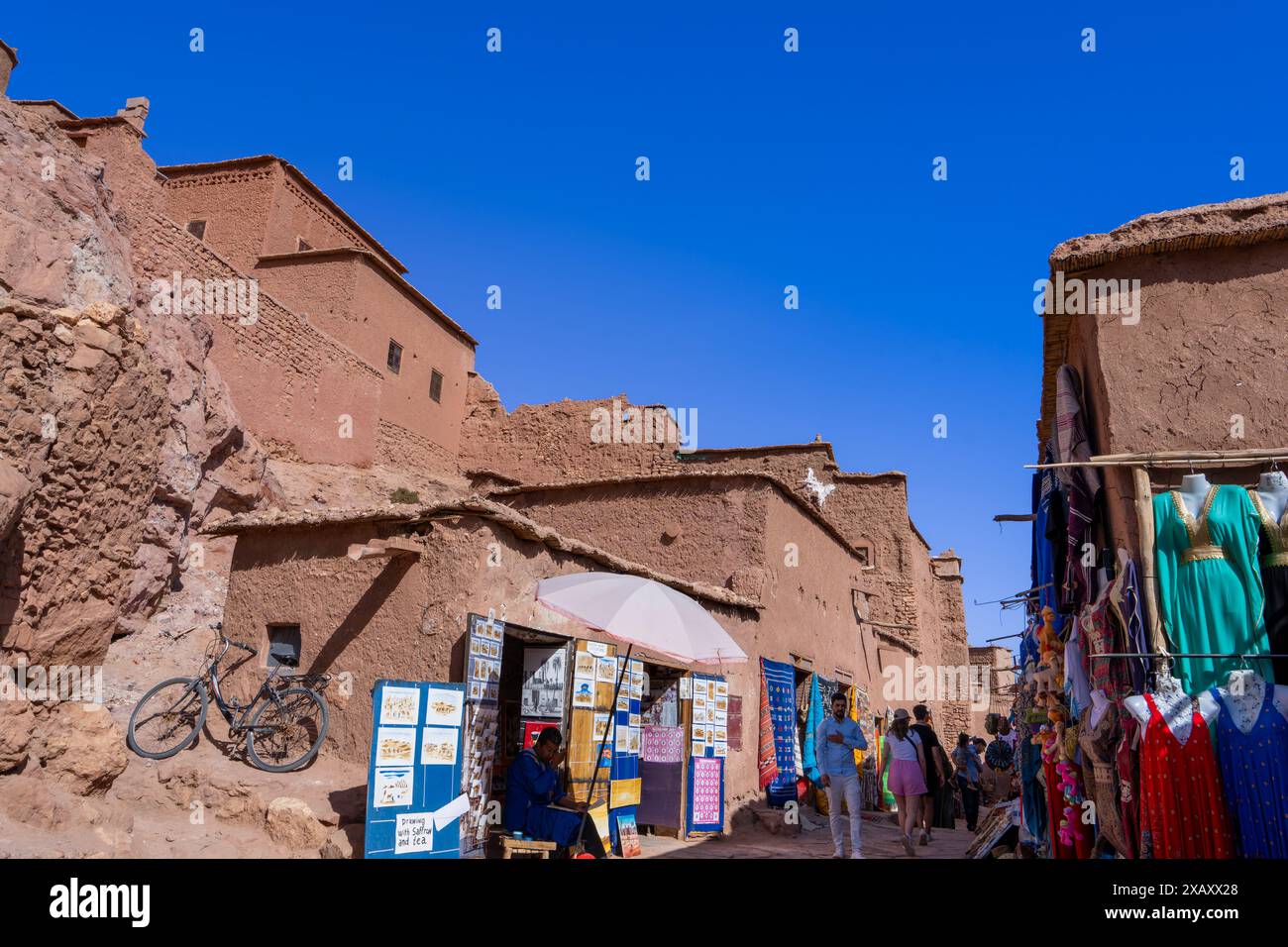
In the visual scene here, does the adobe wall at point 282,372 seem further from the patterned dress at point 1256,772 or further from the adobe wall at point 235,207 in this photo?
the patterned dress at point 1256,772

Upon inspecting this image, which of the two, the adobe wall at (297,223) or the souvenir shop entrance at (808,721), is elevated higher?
the adobe wall at (297,223)

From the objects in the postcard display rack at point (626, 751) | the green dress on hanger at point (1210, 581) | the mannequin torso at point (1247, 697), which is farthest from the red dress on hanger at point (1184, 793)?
the postcard display rack at point (626, 751)

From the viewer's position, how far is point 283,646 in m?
9.10

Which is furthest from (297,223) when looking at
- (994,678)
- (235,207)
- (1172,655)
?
(994,678)

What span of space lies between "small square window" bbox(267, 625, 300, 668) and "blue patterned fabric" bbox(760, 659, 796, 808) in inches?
270

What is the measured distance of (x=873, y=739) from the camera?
57.2ft

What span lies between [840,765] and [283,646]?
594 centimetres

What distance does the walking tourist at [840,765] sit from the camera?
8.85 m

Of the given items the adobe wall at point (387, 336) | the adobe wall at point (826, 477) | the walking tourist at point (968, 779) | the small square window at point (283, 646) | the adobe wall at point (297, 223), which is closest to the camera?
the small square window at point (283, 646)

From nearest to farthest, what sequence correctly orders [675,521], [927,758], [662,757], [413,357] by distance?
[662,757]
[927,758]
[675,521]
[413,357]

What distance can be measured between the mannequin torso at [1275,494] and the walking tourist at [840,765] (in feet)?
15.6

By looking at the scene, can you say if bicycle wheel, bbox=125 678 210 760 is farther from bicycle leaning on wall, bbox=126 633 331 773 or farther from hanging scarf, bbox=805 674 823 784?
hanging scarf, bbox=805 674 823 784

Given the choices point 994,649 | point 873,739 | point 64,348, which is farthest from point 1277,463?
point 994,649

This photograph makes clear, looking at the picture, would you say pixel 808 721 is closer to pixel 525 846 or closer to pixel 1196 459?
pixel 525 846
